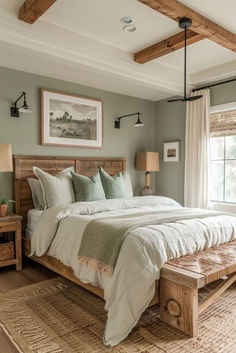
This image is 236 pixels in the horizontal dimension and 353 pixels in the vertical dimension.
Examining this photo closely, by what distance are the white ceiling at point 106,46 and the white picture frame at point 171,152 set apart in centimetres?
94

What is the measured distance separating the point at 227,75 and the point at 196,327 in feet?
11.4

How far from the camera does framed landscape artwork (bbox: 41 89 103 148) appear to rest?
395cm

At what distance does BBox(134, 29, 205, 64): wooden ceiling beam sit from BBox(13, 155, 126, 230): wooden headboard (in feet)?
5.31

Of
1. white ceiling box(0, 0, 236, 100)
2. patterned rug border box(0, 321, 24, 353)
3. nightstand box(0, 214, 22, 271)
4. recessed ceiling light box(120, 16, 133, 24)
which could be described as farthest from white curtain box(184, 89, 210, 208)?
patterned rug border box(0, 321, 24, 353)

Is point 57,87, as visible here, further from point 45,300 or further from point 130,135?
point 45,300

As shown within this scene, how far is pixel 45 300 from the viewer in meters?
2.56

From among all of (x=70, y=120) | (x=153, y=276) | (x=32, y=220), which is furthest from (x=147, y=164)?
(x=153, y=276)

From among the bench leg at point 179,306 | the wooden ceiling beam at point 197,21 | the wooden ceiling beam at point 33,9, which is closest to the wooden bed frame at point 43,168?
the bench leg at point 179,306

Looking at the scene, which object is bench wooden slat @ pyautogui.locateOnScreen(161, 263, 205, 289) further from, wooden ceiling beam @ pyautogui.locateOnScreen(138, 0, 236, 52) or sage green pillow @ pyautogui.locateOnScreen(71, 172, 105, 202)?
wooden ceiling beam @ pyautogui.locateOnScreen(138, 0, 236, 52)

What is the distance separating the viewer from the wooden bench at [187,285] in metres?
1.95

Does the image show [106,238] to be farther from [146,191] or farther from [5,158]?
[146,191]

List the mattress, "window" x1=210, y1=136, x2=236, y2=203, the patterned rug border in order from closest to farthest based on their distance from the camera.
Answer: the patterned rug border
the mattress
"window" x1=210, y1=136, x2=236, y2=203

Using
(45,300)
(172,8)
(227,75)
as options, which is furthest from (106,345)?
(227,75)

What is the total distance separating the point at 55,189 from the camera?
135 inches
